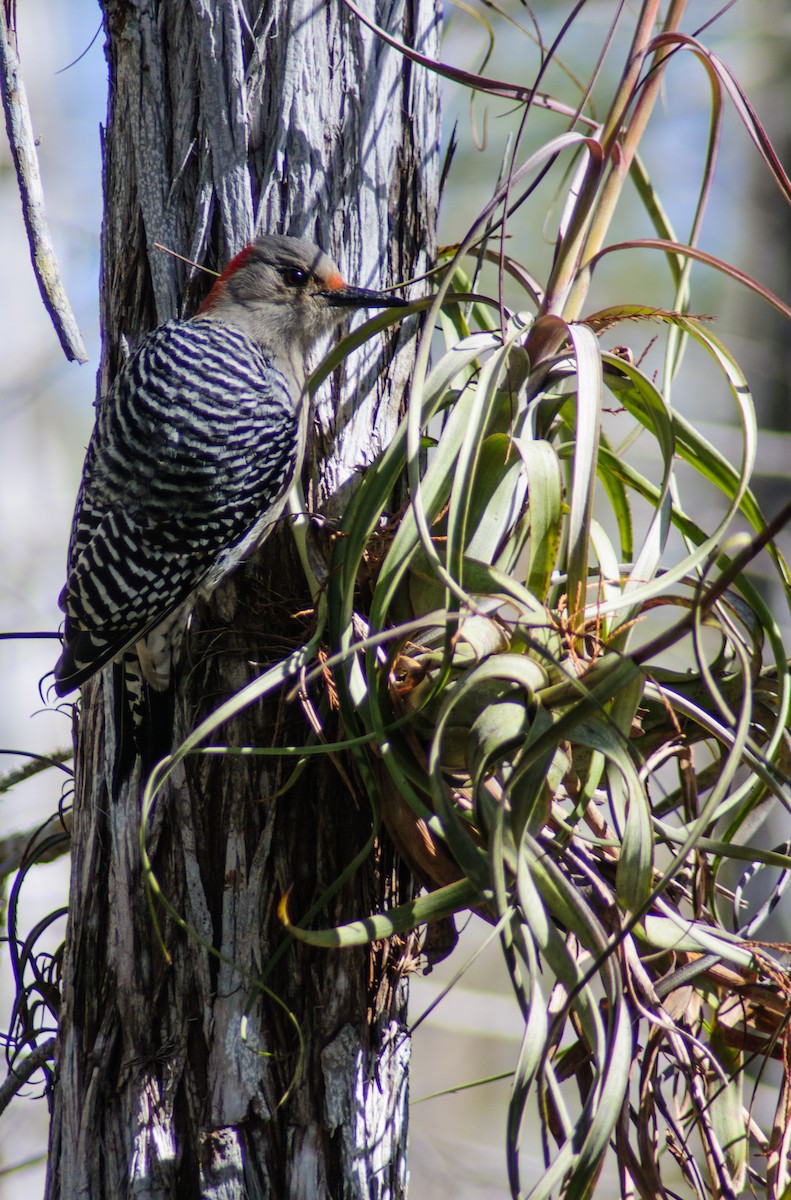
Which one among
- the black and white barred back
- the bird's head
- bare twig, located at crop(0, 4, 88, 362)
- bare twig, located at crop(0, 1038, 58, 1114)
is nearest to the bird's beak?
the bird's head

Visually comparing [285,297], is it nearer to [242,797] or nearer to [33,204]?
[33,204]

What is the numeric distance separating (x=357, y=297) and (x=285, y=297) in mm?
342

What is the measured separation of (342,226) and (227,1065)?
1510 millimetres

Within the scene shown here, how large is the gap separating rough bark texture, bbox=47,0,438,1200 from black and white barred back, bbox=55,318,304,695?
3.7 inches

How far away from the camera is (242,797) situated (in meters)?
1.73

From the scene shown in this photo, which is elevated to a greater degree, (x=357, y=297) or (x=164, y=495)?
(x=357, y=297)

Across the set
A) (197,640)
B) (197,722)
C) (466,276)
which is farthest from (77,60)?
(197,722)

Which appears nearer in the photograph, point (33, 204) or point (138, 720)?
point (33, 204)

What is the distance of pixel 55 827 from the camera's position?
2713 mm

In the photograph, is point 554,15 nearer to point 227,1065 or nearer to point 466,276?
point 466,276

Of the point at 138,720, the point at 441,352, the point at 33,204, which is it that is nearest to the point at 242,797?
the point at 138,720

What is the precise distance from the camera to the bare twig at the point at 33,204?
1.74 meters

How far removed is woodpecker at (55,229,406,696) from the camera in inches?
77.6

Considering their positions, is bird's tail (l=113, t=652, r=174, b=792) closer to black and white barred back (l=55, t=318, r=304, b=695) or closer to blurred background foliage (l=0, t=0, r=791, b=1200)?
black and white barred back (l=55, t=318, r=304, b=695)
